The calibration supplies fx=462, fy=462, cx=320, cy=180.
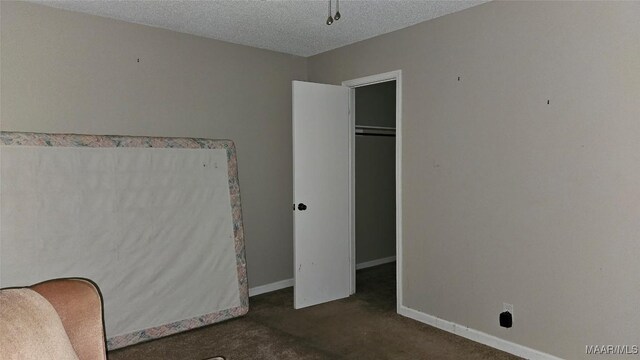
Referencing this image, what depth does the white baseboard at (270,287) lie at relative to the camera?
174 inches

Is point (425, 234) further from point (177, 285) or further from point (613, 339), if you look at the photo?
point (177, 285)

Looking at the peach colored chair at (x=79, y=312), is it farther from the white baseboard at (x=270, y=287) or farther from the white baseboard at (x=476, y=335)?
the white baseboard at (x=270, y=287)

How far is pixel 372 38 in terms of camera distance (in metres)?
4.03

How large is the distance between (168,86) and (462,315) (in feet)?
A: 9.62

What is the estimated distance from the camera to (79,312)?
1.60 metres

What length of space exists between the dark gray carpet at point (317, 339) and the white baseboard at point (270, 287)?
0.81 ft

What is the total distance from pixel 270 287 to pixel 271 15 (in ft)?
8.32

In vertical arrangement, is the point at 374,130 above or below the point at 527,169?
above

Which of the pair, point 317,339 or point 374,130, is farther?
point 374,130

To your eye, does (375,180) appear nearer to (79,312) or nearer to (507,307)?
(507,307)

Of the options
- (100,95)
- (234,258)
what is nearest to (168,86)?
(100,95)

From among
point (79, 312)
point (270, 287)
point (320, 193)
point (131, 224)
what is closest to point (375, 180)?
point (320, 193)

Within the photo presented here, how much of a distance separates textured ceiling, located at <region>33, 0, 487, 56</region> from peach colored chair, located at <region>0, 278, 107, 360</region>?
2186 mm

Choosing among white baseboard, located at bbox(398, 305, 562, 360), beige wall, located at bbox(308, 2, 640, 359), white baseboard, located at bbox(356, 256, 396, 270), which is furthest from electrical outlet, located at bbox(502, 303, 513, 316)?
white baseboard, located at bbox(356, 256, 396, 270)
